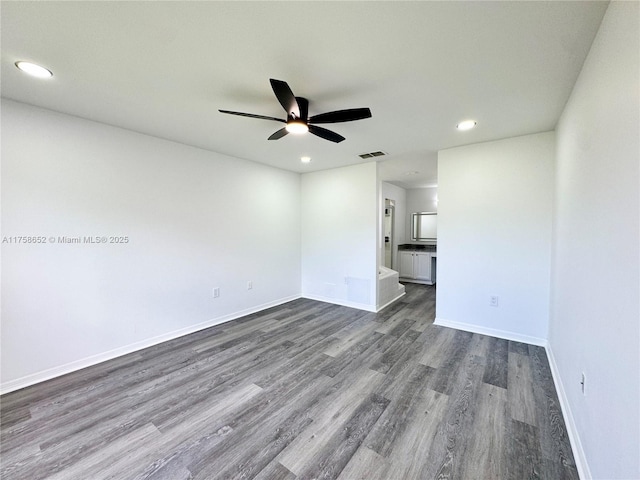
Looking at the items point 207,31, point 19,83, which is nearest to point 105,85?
point 19,83

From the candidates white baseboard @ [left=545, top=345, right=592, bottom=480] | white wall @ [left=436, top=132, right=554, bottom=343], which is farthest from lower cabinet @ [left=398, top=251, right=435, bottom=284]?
white baseboard @ [left=545, top=345, right=592, bottom=480]

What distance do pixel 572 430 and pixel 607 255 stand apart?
1.28 m

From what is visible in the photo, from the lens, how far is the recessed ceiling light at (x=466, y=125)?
2629 mm

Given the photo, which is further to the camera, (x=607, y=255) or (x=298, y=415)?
(x=298, y=415)

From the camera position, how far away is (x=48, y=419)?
190cm

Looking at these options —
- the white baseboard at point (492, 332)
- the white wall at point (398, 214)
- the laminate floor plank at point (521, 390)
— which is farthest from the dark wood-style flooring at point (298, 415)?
the white wall at point (398, 214)

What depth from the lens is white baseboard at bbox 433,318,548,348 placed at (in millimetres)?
3017

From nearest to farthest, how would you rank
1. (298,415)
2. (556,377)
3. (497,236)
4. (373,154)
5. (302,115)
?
(298,415), (302,115), (556,377), (497,236), (373,154)

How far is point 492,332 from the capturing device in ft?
10.8

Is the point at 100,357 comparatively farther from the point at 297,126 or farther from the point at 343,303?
the point at 343,303

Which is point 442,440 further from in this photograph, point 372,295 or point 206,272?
point 206,272

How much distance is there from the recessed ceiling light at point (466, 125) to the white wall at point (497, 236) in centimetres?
70

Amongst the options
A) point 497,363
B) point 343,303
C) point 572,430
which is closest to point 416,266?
point 343,303

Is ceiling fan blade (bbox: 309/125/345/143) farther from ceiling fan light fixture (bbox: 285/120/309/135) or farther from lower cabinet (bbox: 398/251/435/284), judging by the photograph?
lower cabinet (bbox: 398/251/435/284)
